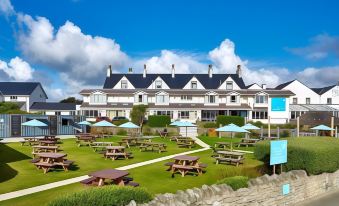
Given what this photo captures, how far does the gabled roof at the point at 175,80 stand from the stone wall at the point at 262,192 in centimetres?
4900

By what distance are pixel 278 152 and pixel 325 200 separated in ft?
11.3

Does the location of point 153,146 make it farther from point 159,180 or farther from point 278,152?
point 278,152

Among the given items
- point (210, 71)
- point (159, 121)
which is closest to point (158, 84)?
point (210, 71)

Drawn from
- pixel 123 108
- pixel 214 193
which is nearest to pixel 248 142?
pixel 214 193

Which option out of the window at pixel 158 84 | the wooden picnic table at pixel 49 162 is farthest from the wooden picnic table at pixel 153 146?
the window at pixel 158 84

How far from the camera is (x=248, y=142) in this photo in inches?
1345

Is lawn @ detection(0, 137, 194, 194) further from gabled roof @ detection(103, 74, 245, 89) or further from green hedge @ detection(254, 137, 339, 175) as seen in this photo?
gabled roof @ detection(103, 74, 245, 89)

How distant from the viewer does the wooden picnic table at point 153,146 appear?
2812 cm

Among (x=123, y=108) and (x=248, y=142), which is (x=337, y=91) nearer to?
(x=123, y=108)

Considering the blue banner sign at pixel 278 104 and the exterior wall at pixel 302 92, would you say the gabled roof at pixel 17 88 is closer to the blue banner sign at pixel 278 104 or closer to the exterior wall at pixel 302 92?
the exterior wall at pixel 302 92

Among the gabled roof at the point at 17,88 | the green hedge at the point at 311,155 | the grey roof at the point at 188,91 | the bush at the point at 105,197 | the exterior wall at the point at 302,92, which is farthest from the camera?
the exterior wall at the point at 302,92

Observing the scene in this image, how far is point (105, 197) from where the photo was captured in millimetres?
9281

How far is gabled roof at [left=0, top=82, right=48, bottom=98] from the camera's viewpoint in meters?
76.4

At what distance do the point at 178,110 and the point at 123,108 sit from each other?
32.2ft
